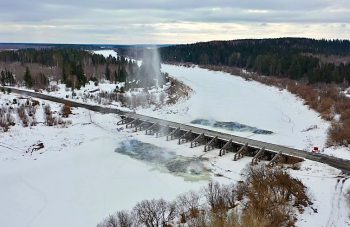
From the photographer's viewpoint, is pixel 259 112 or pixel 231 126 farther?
pixel 259 112

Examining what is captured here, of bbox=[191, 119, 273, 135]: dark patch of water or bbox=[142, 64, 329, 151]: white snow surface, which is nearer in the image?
bbox=[142, 64, 329, 151]: white snow surface

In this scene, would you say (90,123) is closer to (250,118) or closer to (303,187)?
(250,118)

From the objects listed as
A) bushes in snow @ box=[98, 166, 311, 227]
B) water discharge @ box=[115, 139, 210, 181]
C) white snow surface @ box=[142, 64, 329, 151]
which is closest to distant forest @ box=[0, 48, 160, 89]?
white snow surface @ box=[142, 64, 329, 151]

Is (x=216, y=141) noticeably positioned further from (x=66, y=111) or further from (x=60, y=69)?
(x=60, y=69)

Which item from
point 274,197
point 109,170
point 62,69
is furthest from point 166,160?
point 62,69

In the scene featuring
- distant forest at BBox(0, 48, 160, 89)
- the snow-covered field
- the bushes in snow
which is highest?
distant forest at BBox(0, 48, 160, 89)

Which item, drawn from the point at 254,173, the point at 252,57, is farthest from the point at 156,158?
the point at 252,57

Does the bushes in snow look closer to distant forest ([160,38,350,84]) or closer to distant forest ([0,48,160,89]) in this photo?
distant forest ([0,48,160,89])
